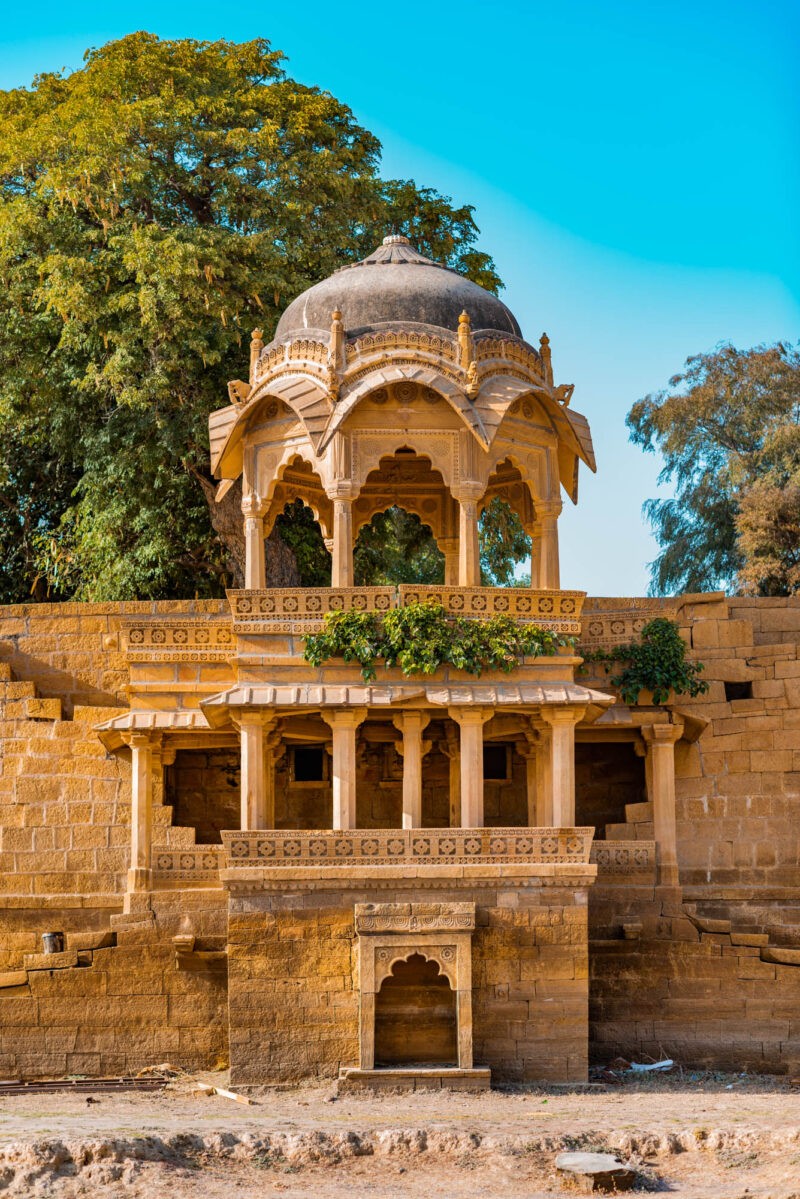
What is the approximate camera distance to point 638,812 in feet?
73.3

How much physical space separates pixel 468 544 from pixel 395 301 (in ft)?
9.40

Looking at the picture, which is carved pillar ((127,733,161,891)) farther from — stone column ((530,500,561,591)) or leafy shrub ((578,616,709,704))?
leafy shrub ((578,616,709,704))

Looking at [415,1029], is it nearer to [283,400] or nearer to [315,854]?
[315,854]

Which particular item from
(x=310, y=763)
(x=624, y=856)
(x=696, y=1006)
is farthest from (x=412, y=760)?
(x=696, y=1006)

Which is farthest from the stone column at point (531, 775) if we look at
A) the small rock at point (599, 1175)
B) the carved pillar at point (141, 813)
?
the small rock at point (599, 1175)

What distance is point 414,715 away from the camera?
804 inches

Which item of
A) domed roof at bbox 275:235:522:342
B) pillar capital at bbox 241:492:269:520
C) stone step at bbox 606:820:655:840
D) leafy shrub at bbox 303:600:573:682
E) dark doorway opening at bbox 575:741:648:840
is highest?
domed roof at bbox 275:235:522:342

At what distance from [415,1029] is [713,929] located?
404 cm

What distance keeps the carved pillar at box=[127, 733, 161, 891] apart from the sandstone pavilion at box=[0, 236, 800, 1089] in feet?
0.11

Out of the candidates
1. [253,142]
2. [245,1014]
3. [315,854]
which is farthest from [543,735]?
[253,142]

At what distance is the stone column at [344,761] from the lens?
65.5 ft

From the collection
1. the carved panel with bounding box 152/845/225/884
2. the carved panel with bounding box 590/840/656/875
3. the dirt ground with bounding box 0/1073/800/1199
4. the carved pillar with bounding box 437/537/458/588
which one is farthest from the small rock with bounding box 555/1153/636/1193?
the carved pillar with bounding box 437/537/458/588

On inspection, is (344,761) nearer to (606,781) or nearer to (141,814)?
(141,814)

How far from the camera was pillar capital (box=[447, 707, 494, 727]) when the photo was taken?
20.0 meters
